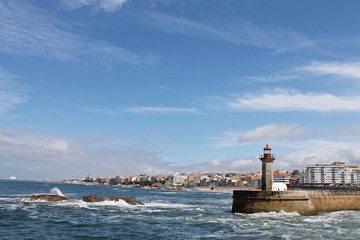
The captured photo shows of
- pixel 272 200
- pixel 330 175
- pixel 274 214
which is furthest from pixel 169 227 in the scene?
pixel 330 175

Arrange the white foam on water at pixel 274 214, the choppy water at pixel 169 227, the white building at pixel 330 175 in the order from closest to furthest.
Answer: the choppy water at pixel 169 227 → the white foam on water at pixel 274 214 → the white building at pixel 330 175

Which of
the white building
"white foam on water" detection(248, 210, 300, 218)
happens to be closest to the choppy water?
"white foam on water" detection(248, 210, 300, 218)

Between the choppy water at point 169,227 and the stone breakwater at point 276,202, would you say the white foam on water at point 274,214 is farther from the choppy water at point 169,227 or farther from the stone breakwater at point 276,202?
the stone breakwater at point 276,202

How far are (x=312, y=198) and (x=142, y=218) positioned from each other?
56.3 ft

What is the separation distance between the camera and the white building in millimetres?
188375

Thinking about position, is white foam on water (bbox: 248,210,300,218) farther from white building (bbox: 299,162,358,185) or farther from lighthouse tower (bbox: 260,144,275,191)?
white building (bbox: 299,162,358,185)

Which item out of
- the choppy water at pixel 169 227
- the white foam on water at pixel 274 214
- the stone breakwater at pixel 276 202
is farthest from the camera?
the stone breakwater at pixel 276 202

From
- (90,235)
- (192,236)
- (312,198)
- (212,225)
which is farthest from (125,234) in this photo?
(312,198)

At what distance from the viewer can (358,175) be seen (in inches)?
7480

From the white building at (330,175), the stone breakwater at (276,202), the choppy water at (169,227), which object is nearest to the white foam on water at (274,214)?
the choppy water at (169,227)

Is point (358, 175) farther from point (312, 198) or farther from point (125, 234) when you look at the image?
point (125, 234)

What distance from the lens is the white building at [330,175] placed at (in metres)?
188

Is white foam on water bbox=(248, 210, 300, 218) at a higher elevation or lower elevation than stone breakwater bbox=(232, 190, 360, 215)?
lower

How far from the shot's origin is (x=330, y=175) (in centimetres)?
19275
